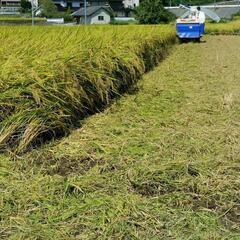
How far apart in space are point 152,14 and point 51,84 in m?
43.2

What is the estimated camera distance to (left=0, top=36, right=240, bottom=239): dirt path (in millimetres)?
2848

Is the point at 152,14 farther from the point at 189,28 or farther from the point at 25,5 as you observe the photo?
the point at 25,5

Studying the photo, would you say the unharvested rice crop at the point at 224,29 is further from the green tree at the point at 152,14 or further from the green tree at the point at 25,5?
the green tree at the point at 25,5

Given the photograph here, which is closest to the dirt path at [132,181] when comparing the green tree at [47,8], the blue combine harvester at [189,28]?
the blue combine harvester at [189,28]

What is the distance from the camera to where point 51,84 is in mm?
4859

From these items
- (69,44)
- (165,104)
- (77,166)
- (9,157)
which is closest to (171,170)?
(77,166)

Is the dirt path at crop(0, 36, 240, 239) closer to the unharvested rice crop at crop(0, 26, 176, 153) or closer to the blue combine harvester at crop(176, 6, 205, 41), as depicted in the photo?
the unharvested rice crop at crop(0, 26, 176, 153)

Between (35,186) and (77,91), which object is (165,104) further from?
(35,186)

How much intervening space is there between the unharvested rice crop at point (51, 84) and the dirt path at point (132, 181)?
21cm

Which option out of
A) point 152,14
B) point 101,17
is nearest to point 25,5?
point 101,17

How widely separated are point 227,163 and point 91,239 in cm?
164

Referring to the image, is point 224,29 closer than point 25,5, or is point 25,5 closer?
point 224,29

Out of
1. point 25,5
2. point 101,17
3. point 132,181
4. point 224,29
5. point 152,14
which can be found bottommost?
point 132,181

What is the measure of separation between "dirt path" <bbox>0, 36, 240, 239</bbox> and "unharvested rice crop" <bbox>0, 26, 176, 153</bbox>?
0.70 ft
